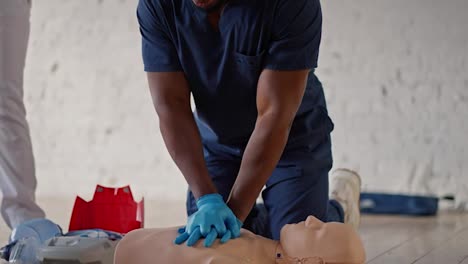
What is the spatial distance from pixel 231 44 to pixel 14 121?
0.99m

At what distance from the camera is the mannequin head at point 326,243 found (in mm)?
1401

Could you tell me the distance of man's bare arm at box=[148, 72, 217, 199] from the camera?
68.1 inches

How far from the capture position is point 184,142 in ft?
5.76

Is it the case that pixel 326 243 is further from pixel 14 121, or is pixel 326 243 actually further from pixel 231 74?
pixel 14 121

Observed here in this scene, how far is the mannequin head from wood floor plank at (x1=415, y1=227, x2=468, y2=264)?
2.95 ft

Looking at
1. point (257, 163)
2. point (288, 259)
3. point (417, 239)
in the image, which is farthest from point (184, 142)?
point (417, 239)

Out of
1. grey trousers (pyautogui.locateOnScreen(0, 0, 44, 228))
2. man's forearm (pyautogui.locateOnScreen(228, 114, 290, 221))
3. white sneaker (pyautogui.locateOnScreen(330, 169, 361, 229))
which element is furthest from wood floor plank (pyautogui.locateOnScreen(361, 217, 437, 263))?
grey trousers (pyautogui.locateOnScreen(0, 0, 44, 228))

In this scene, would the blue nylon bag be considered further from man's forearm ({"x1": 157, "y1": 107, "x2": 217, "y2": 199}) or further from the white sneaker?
man's forearm ({"x1": 157, "y1": 107, "x2": 217, "y2": 199})

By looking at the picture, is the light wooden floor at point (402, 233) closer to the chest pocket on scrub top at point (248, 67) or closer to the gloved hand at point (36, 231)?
the gloved hand at point (36, 231)

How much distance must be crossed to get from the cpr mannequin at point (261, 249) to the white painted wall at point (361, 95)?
7.67 feet

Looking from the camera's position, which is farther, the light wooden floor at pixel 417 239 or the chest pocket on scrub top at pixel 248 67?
the light wooden floor at pixel 417 239

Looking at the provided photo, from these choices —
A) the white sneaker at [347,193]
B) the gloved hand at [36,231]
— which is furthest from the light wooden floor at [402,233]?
the gloved hand at [36,231]

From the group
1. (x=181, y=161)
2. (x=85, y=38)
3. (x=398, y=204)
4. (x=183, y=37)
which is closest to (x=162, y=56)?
(x=183, y=37)

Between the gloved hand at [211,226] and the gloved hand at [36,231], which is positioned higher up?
the gloved hand at [211,226]
